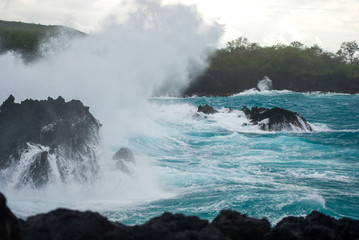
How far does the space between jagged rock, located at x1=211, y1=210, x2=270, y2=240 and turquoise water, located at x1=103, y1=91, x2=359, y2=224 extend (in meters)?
2.74

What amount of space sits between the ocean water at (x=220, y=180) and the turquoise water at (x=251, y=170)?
20 mm

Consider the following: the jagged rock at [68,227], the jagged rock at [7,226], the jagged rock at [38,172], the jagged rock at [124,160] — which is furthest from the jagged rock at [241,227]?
the jagged rock at [124,160]

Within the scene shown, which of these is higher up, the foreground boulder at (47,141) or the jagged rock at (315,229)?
the foreground boulder at (47,141)

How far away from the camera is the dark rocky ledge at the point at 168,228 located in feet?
13.2

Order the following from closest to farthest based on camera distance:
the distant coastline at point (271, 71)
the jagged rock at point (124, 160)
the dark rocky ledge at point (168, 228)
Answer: the dark rocky ledge at point (168, 228)
the jagged rock at point (124, 160)
the distant coastline at point (271, 71)

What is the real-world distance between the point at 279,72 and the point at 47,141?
54.1 metres

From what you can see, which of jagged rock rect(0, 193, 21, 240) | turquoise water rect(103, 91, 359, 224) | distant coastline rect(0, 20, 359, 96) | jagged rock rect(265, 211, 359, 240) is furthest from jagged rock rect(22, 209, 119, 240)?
distant coastline rect(0, 20, 359, 96)

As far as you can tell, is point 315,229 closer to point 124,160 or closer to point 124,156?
point 124,160

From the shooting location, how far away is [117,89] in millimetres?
22078

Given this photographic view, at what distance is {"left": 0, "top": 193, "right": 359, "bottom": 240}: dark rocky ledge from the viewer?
159 inches

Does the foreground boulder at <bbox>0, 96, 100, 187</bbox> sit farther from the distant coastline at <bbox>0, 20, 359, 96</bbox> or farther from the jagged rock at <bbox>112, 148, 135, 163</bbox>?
the distant coastline at <bbox>0, 20, 359, 96</bbox>

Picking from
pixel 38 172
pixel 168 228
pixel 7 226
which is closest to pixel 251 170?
pixel 38 172

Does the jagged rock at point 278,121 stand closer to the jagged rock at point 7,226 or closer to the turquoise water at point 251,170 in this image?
the turquoise water at point 251,170

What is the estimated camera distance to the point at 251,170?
1266 cm
